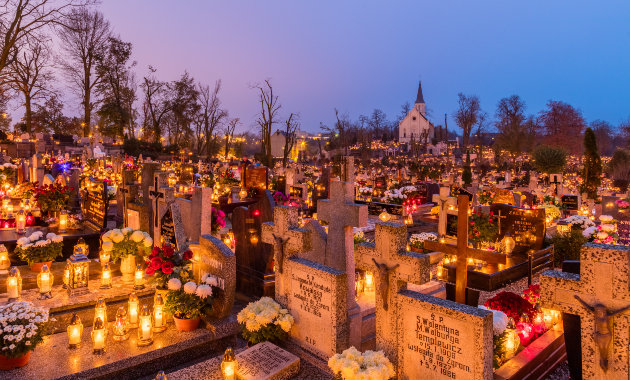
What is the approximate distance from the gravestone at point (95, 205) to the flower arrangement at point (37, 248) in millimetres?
2230

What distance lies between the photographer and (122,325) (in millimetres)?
5570

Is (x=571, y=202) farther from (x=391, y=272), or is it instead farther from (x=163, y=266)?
(x=163, y=266)

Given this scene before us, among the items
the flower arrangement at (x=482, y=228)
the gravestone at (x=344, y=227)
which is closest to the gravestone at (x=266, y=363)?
the gravestone at (x=344, y=227)

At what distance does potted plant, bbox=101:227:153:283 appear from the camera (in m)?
7.17

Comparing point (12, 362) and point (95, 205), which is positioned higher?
point (95, 205)

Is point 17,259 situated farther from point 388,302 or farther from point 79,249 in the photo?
point 388,302

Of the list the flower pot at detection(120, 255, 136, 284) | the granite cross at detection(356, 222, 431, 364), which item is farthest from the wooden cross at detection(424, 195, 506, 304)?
the flower pot at detection(120, 255, 136, 284)

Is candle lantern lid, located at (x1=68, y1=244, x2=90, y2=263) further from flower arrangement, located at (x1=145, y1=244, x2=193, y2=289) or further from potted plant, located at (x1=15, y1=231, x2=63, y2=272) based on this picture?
flower arrangement, located at (x1=145, y1=244, x2=193, y2=289)

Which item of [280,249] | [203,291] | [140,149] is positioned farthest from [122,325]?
[140,149]

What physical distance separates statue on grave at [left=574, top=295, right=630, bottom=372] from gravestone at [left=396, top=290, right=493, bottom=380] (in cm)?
80

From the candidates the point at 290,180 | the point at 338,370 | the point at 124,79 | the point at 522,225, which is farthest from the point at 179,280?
the point at 124,79

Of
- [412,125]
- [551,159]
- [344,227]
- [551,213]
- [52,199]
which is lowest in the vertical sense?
[551,213]

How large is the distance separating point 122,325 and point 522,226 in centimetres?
896

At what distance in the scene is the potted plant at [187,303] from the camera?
585cm
